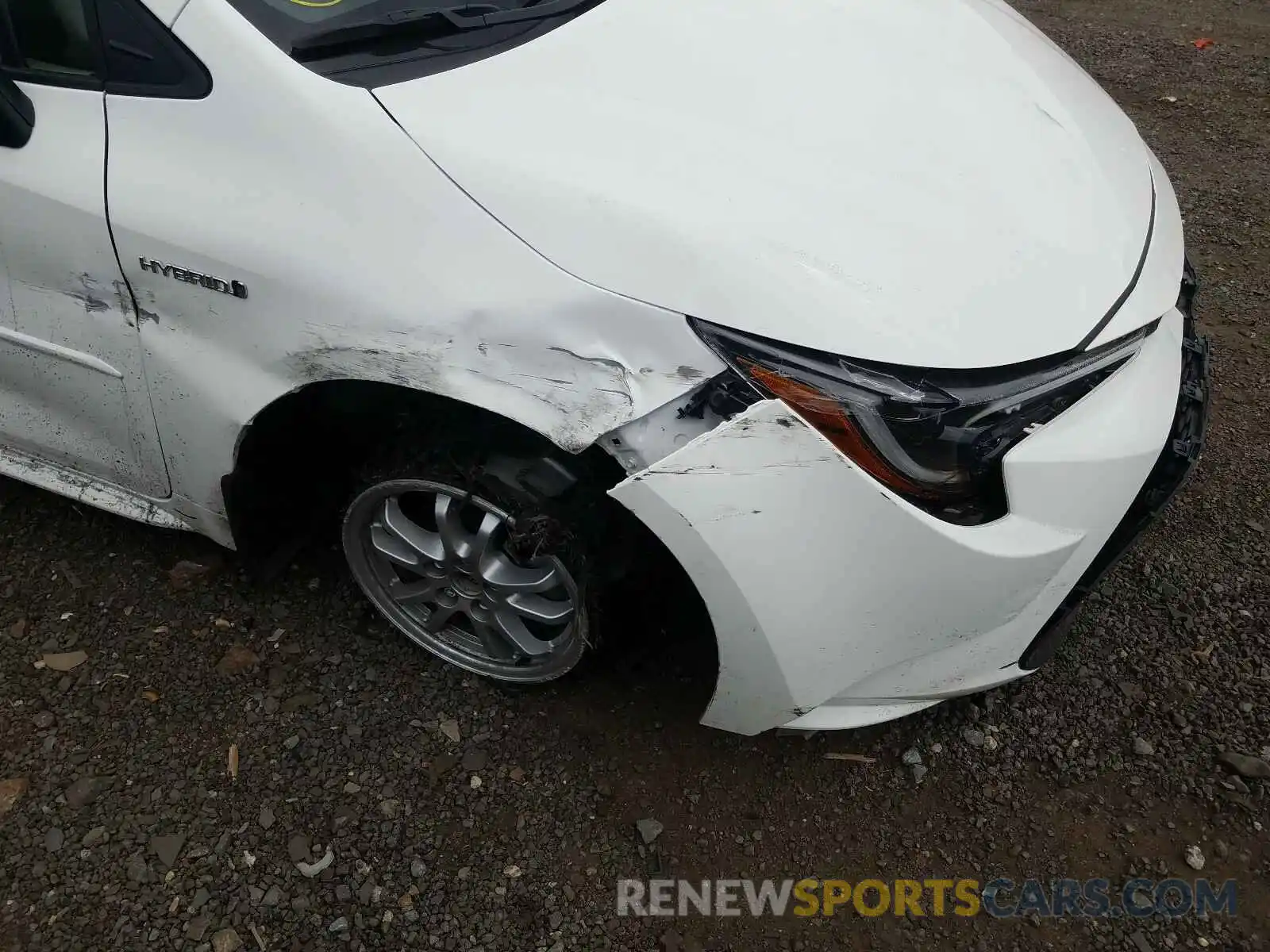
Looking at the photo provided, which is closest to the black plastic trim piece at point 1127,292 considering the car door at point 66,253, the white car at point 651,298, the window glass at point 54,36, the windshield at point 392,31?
the white car at point 651,298

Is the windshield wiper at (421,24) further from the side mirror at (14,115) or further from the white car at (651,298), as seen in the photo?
the side mirror at (14,115)

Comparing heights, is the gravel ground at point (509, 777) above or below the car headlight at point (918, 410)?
A: below

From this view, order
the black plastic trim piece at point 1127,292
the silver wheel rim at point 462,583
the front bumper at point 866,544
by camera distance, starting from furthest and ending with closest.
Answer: the silver wheel rim at point 462,583 < the black plastic trim piece at point 1127,292 < the front bumper at point 866,544

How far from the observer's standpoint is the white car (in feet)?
4.94

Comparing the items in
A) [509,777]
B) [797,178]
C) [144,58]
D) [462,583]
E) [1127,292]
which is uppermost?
[144,58]

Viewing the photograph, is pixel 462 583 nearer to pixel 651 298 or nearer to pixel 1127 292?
pixel 651 298

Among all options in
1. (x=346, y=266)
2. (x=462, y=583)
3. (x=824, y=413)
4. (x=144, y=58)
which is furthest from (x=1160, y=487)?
(x=144, y=58)

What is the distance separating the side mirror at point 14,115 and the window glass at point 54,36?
58mm

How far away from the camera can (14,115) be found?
1.74 meters

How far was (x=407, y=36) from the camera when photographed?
5.75 feet

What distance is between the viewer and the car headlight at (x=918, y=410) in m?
1.49

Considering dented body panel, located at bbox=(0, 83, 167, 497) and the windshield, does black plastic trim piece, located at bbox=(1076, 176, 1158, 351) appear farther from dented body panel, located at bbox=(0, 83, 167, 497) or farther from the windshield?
dented body panel, located at bbox=(0, 83, 167, 497)

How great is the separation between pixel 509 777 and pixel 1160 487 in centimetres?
145

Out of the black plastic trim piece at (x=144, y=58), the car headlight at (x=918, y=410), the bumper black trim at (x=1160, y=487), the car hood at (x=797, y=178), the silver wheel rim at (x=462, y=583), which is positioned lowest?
the silver wheel rim at (x=462, y=583)
